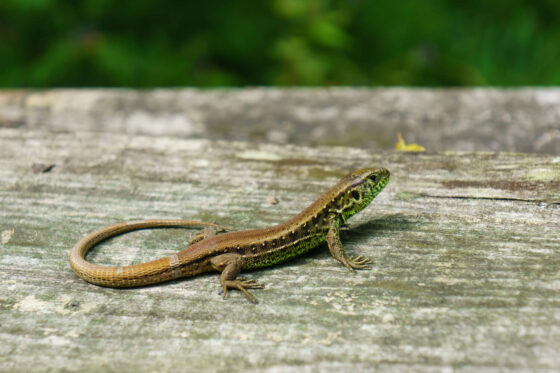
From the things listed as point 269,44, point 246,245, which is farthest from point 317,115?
point 269,44

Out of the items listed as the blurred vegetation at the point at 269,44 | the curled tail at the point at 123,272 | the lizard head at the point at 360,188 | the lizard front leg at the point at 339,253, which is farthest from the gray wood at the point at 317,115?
the blurred vegetation at the point at 269,44

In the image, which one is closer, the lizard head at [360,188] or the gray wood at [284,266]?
the gray wood at [284,266]

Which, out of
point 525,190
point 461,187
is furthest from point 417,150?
point 525,190

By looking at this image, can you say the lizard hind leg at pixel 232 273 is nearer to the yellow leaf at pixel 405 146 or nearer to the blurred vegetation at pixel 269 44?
the yellow leaf at pixel 405 146

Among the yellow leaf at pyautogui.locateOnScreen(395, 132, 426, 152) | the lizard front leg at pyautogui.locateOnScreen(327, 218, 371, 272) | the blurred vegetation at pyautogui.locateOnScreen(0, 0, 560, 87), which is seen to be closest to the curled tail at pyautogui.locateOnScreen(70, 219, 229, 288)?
the lizard front leg at pyautogui.locateOnScreen(327, 218, 371, 272)

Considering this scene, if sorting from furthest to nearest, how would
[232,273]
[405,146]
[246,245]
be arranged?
[405,146] → [246,245] → [232,273]

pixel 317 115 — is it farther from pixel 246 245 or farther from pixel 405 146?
pixel 246 245
